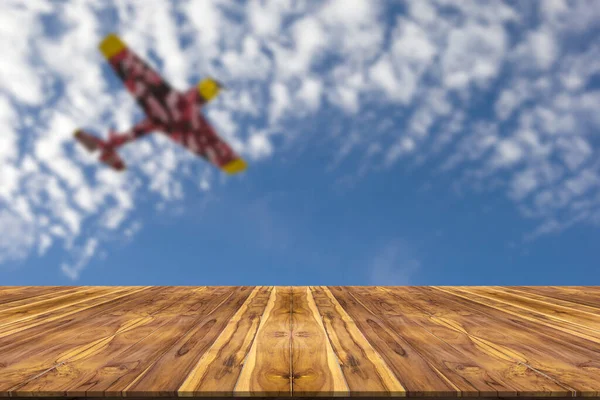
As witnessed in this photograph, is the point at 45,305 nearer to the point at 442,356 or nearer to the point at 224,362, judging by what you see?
the point at 224,362

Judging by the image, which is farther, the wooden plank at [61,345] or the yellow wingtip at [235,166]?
the yellow wingtip at [235,166]

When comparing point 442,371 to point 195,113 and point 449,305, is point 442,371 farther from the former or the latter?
point 195,113

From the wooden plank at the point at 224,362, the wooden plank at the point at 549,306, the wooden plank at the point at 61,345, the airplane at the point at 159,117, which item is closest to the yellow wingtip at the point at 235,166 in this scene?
the airplane at the point at 159,117

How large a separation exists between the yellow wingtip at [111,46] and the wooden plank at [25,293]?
18.5 feet

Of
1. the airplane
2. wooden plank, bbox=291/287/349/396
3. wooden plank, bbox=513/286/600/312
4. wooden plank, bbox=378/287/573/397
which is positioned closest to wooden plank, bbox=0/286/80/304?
wooden plank, bbox=291/287/349/396

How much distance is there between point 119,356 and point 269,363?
0.38 meters

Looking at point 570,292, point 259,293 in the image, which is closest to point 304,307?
point 259,293

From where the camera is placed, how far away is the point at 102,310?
1489 mm

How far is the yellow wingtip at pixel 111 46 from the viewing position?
6629 mm

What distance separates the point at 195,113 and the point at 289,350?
6729 millimetres

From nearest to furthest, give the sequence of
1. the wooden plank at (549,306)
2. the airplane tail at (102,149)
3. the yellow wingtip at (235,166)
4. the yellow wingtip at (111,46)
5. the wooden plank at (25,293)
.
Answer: the wooden plank at (549,306)
the wooden plank at (25,293)
the yellow wingtip at (111,46)
the yellow wingtip at (235,166)
the airplane tail at (102,149)

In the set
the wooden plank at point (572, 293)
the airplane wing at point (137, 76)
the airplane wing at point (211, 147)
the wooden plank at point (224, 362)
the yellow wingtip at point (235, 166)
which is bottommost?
the wooden plank at point (224, 362)

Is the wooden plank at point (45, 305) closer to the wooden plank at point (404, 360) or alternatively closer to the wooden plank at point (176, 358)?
the wooden plank at point (176, 358)

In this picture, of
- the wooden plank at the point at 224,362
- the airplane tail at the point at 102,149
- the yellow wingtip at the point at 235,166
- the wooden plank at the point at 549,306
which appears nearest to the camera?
the wooden plank at the point at 224,362
